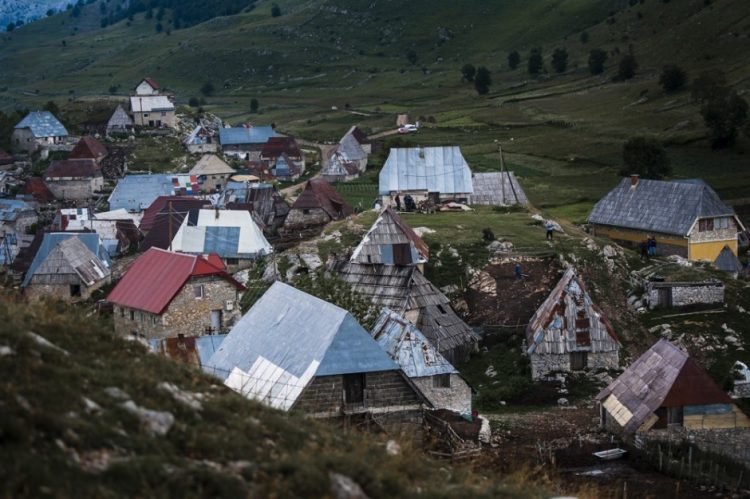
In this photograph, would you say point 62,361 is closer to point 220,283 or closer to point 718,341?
point 220,283

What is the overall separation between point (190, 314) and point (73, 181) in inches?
1927

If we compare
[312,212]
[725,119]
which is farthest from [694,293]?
[725,119]

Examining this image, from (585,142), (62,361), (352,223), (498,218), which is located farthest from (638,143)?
(62,361)

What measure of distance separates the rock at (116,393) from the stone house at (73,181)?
77641mm

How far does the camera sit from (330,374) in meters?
28.3

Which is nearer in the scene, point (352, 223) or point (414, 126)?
point (352, 223)

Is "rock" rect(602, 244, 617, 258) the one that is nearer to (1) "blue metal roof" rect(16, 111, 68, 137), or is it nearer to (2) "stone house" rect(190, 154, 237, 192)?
(2) "stone house" rect(190, 154, 237, 192)

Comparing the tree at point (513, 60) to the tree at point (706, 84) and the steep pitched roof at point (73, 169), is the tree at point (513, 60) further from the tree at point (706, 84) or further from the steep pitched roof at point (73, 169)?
the steep pitched roof at point (73, 169)

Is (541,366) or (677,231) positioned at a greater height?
(677,231)

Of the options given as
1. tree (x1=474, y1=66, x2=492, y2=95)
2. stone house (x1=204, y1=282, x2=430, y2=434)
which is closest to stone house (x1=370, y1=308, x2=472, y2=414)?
stone house (x1=204, y1=282, x2=430, y2=434)

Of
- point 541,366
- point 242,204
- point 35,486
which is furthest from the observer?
point 242,204

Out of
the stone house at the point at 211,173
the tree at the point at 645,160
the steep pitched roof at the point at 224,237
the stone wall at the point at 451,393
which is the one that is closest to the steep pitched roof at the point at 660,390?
the stone wall at the point at 451,393

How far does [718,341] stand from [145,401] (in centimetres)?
3363

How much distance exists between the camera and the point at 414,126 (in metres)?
130
